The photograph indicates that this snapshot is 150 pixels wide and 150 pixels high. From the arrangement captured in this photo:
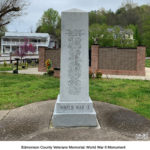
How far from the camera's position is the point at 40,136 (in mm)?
3709

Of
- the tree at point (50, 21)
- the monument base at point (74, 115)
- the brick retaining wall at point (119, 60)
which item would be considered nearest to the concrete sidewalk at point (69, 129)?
the monument base at point (74, 115)

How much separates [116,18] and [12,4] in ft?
188

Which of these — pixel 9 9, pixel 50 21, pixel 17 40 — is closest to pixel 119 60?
pixel 9 9

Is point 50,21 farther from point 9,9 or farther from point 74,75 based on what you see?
point 74,75

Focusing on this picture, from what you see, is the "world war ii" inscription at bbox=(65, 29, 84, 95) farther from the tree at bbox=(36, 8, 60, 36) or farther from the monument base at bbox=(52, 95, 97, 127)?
the tree at bbox=(36, 8, 60, 36)

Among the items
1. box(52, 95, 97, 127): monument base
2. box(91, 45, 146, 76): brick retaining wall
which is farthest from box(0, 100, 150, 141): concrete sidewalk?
box(91, 45, 146, 76): brick retaining wall

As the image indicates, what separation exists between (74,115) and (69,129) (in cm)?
37

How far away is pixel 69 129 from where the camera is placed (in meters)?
4.20

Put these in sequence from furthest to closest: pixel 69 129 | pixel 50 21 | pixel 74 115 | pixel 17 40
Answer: pixel 50 21 < pixel 17 40 < pixel 74 115 < pixel 69 129

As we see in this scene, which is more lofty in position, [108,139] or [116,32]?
[116,32]

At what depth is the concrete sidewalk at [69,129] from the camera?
3.74 metres

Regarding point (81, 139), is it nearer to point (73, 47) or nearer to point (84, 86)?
point (84, 86)

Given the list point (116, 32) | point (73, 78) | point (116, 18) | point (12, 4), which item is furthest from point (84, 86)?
point (116, 18)

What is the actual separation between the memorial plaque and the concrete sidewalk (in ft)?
0.88
